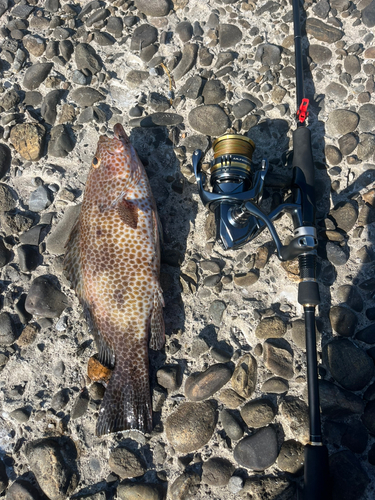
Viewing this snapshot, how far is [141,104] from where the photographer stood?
3777 millimetres

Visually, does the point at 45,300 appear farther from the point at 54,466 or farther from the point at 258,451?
the point at 258,451

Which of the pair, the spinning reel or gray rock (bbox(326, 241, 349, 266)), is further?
gray rock (bbox(326, 241, 349, 266))

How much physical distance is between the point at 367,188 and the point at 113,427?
335cm

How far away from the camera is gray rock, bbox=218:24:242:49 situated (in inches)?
151

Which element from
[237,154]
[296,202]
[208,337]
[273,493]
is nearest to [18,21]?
[237,154]

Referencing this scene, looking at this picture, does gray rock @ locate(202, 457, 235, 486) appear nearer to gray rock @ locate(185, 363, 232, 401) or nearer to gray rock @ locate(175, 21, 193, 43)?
gray rock @ locate(185, 363, 232, 401)

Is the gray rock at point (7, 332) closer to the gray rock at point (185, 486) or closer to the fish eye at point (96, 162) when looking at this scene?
the fish eye at point (96, 162)

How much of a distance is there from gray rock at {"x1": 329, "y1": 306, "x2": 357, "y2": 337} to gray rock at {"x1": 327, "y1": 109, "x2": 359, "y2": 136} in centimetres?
190

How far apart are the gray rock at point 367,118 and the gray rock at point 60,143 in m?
3.16

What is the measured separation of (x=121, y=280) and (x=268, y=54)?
2996mm

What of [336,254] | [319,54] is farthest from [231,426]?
[319,54]

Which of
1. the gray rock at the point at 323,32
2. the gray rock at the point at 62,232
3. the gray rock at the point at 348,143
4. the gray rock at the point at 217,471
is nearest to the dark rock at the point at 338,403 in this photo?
the gray rock at the point at 217,471

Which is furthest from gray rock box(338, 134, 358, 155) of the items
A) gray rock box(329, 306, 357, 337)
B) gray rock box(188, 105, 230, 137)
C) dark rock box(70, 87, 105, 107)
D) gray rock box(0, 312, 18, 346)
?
gray rock box(0, 312, 18, 346)

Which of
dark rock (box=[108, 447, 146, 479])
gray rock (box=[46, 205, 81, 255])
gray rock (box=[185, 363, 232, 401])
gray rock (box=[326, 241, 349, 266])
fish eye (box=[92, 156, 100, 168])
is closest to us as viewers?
dark rock (box=[108, 447, 146, 479])
